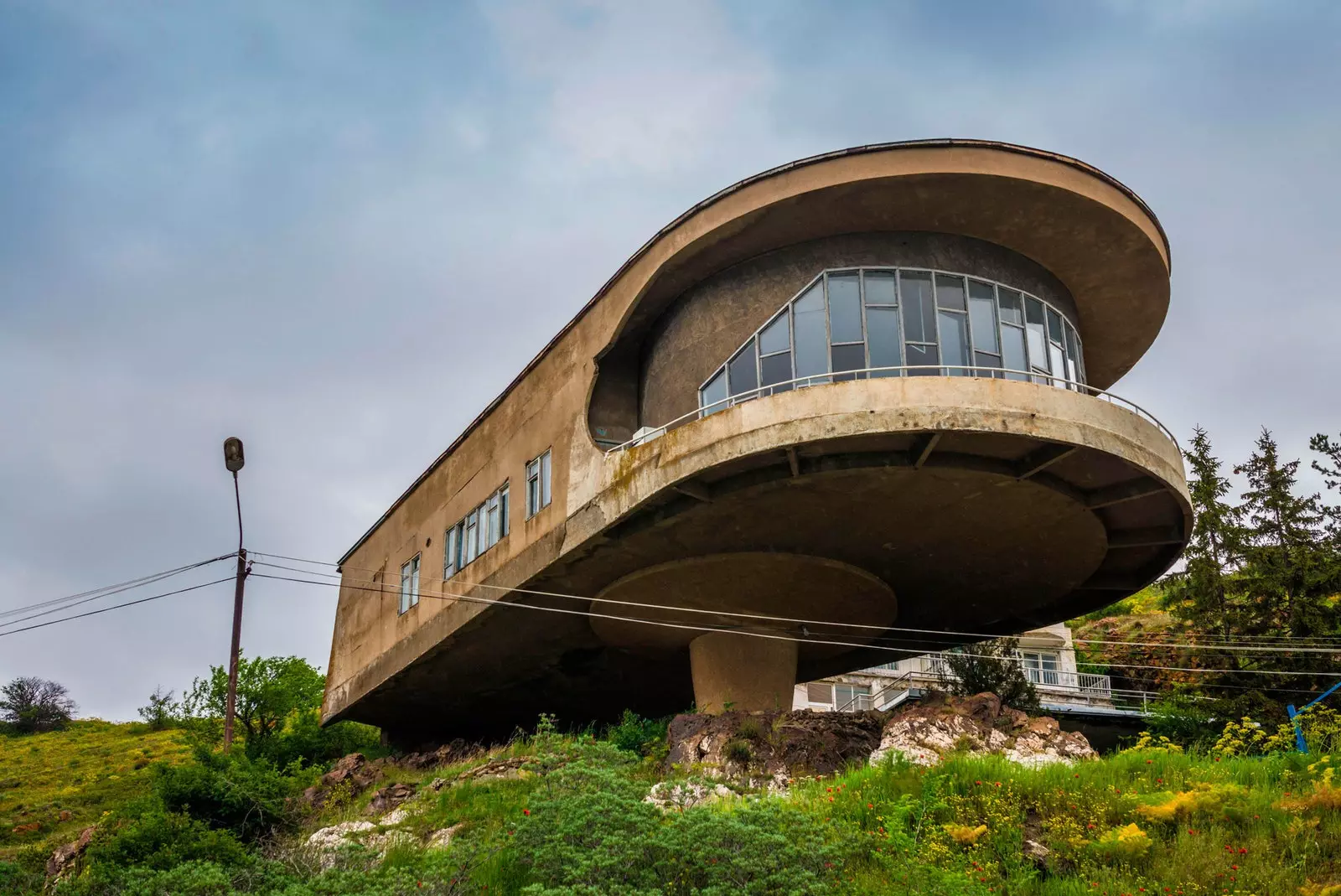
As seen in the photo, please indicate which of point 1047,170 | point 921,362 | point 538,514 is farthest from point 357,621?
point 1047,170

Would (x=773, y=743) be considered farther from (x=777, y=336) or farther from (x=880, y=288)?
(x=880, y=288)

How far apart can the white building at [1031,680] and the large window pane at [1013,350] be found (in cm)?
1603

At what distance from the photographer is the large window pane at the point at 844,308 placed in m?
20.4

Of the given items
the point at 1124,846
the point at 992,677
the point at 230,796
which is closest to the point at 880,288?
the point at 992,677

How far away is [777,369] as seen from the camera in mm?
20969

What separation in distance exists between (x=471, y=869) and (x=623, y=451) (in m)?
8.84

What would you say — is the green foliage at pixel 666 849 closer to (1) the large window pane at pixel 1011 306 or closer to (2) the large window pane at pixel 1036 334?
(2) the large window pane at pixel 1036 334

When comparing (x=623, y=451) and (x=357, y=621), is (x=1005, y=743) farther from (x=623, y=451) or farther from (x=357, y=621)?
(x=357, y=621)

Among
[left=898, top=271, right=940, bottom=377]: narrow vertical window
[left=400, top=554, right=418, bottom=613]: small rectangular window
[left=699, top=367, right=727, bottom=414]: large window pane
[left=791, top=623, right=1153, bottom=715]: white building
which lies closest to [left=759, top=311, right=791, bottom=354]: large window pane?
[left=699, top=367, right=727, bottom=414]: large window pane

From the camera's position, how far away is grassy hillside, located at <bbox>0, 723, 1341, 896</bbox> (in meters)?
12.7

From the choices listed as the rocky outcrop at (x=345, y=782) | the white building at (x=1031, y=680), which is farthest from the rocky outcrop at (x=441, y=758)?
the white building at (x=1031, y=680)

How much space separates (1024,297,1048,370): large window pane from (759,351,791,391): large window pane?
4277 millimetres

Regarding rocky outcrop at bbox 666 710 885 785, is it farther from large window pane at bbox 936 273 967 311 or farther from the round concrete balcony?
large window pane at bbox 936 273 967 311

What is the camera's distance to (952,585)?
981 inches
